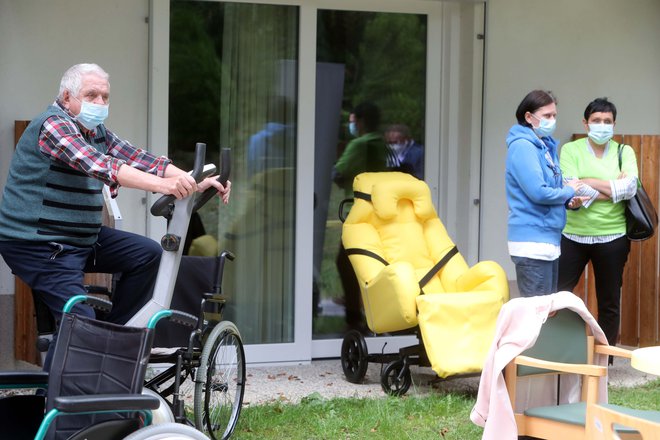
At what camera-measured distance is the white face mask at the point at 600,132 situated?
280 inches

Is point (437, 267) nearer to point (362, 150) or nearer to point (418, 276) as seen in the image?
point (418, 276)

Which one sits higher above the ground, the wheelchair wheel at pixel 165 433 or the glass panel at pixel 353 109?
the glass panel at pixel 353 109

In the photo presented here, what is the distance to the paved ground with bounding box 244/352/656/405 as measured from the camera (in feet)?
22.6

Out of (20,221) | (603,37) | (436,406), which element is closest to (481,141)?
(603,37)

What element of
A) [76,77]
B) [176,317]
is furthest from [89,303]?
[76,77]

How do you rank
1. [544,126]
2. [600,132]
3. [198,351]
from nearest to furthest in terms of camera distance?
[198,351] → [544,126] → [600,132]

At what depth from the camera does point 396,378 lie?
689 cm

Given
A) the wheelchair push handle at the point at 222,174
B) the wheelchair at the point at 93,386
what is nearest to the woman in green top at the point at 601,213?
the wheelchair push handle at the point at 222,174

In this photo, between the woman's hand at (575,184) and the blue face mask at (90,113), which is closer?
the blue face mask at (90,113)

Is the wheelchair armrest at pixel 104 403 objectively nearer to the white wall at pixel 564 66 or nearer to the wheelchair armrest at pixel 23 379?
the wheelchair armrest at pixel 23 379

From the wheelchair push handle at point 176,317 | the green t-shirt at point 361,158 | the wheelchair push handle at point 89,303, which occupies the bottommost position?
the wheelchair push handle at point 176,317

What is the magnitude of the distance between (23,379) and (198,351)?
102 centimetres

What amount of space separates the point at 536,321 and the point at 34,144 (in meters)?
2.23

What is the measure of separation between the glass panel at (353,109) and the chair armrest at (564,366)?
135 inches
